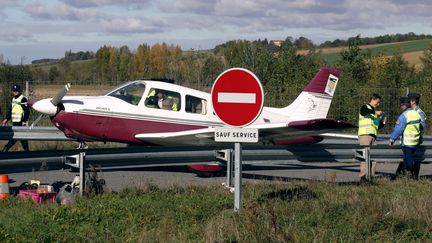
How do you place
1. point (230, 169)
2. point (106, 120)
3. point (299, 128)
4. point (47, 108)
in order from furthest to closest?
point (106, 120)
point (47, 108)
point (299, 128)
point (230, 169)

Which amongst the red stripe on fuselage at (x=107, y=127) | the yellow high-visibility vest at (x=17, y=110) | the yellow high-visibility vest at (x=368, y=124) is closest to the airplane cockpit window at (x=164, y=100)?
the red stripe on fuselage at (x=107, y=127)

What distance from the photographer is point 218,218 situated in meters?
8.26

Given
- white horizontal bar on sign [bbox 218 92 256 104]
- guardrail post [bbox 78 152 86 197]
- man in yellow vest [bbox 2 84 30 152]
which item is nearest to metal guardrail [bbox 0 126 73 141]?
man in yellow vest [bbox 2 84 30 152]

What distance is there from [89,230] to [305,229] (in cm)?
226

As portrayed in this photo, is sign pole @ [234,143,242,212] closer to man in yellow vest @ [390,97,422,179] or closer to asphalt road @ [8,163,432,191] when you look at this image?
asphalt road @ [8,163,432,191]

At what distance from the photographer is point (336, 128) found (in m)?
14.7

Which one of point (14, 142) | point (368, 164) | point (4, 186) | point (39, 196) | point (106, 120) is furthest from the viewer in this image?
point (14, 142)

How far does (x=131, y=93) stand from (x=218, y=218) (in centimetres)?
789

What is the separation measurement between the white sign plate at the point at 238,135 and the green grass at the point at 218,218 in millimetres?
706

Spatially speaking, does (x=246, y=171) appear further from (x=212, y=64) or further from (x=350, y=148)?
(x=212, y=64)

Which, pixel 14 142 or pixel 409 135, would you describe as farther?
pixel 14 142

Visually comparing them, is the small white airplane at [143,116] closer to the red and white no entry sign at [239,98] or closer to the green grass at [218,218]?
the green grass at [218,218]

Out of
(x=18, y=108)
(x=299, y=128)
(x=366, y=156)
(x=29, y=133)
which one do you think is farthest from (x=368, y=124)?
(x=18, y=108)

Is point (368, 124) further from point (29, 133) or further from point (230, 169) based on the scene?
point (29, 133)
